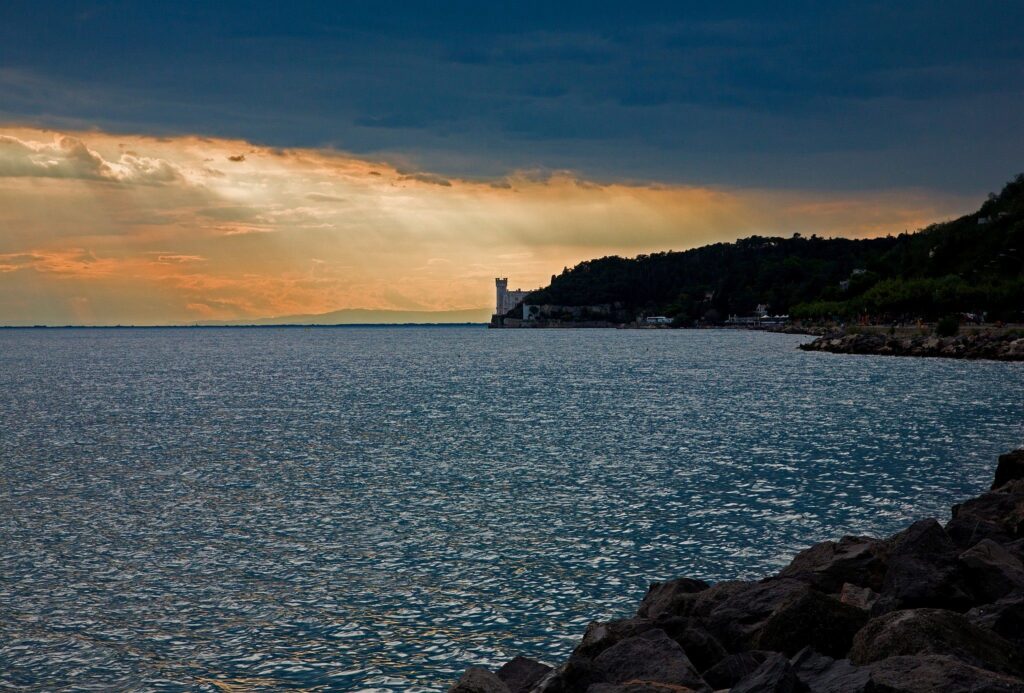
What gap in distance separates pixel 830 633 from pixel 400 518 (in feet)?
45.8

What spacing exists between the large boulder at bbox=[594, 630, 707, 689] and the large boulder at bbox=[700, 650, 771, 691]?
0.87 ft

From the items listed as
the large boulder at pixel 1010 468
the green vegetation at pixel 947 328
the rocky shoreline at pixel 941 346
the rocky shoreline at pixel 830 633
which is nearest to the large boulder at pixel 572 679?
the rocky shoreline at pixel 830 633

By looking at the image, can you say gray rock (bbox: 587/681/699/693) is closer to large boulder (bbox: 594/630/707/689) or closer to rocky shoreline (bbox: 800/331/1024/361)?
large boulder (bbox: 594/630/707/689)

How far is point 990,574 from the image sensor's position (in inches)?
513

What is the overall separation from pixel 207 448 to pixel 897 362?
289 feet

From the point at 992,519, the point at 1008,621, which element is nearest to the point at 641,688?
the point at 1008,621

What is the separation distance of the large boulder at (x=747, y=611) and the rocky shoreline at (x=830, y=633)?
0.02m

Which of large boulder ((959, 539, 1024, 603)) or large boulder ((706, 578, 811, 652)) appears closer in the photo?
large boulder ((706, 578, 811, 652))

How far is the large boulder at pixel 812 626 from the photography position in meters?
10.8

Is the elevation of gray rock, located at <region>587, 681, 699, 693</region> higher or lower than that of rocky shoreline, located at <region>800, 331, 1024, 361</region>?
lower

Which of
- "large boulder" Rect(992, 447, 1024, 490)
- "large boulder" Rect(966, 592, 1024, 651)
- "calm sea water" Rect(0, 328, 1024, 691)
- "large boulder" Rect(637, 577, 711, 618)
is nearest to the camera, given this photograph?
"large boulder" Rect(966, 592, 1024, 651)

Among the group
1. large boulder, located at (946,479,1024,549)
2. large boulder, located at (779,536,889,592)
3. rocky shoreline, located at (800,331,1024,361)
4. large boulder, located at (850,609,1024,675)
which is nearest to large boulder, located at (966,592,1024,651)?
large boulder, located at (850,609,1024,675)

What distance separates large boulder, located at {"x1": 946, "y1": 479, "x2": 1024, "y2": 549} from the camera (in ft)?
53.9

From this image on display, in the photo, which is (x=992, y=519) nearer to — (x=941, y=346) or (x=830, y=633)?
(x=830, y=633)
